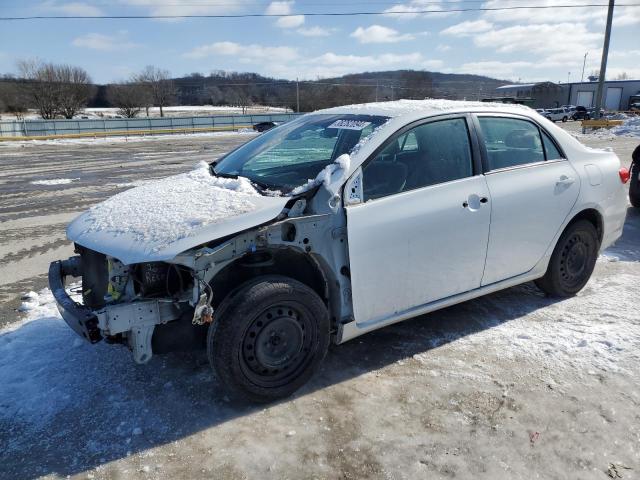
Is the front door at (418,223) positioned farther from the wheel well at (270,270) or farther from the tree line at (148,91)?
the tree line at (148,91)

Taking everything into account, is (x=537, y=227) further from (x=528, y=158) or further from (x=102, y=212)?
(x=102, y=212)

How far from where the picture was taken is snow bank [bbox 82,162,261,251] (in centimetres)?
278

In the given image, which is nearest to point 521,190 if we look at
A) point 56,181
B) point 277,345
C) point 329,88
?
point 277,345

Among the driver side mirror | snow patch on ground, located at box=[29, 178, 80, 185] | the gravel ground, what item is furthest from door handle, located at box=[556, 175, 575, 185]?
snow patch on ground, located at box=[29, 178, 80, 185]

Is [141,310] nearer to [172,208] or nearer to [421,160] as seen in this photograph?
[172,208]

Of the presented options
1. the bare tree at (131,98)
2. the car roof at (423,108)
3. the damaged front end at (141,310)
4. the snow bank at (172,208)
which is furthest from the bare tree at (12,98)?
the damaged front end at (141,310)

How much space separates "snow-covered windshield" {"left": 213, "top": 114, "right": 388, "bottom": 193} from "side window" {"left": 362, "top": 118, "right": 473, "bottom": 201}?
0.75 feet

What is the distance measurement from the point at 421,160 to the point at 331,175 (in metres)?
0.78

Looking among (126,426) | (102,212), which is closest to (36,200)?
(102,212)

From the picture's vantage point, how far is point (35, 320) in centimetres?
422

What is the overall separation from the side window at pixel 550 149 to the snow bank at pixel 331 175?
1.99 metres

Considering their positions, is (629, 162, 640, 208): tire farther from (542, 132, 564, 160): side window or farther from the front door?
the front door

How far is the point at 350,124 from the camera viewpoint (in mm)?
3695

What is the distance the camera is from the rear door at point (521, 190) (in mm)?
3738
